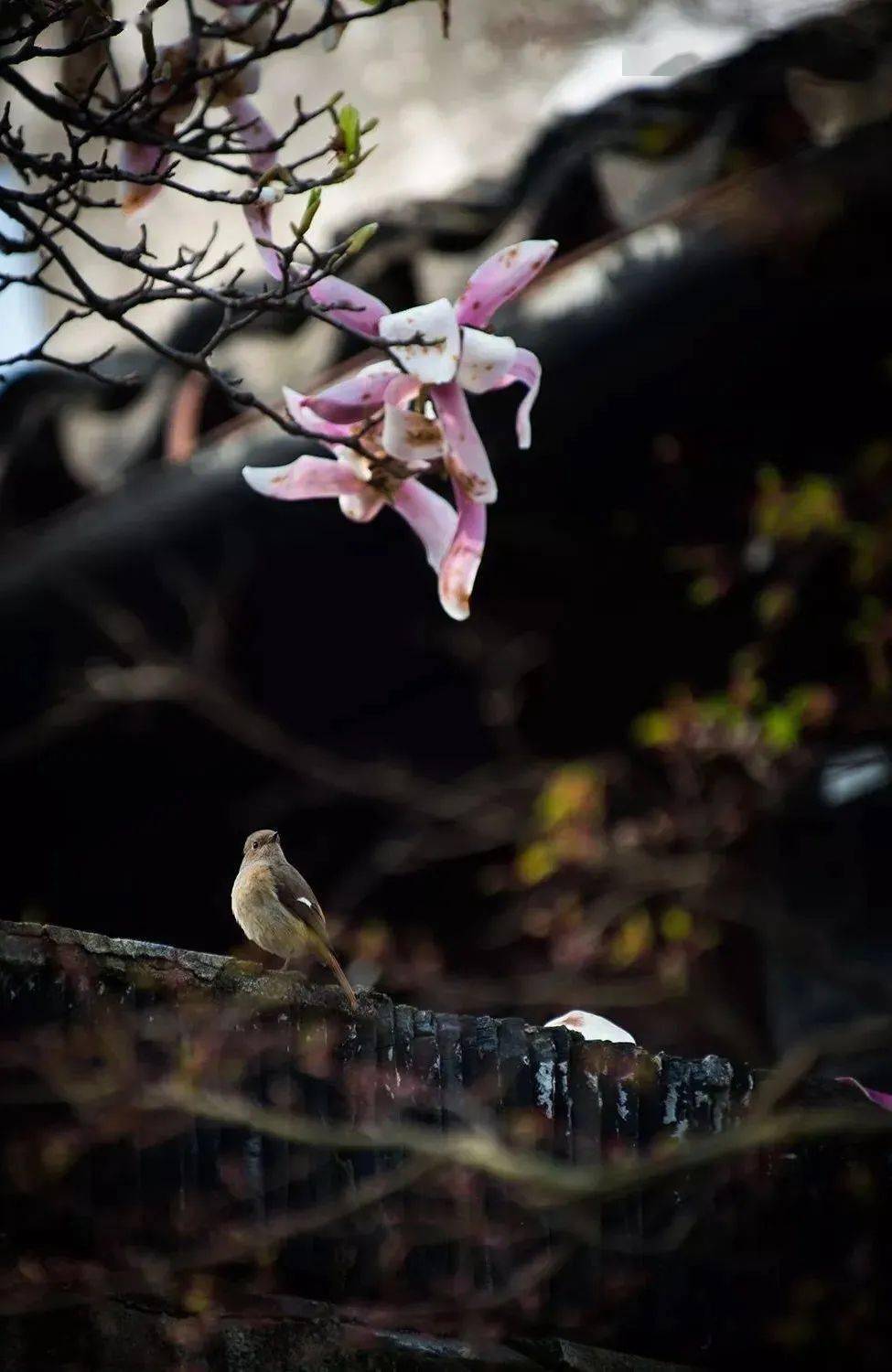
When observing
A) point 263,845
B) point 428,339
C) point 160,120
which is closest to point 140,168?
point 160,120

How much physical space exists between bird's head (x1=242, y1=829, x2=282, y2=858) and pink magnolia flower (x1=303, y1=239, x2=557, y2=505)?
1.27 metres

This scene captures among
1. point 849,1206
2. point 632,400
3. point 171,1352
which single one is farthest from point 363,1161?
point 632,400

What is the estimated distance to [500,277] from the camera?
197 cm

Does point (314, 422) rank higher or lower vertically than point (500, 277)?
lower

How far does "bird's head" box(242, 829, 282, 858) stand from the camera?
3.12 m

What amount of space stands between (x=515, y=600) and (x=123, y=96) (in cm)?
279

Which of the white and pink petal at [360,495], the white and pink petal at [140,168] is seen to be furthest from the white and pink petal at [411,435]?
the white and pink petal at [140,168]

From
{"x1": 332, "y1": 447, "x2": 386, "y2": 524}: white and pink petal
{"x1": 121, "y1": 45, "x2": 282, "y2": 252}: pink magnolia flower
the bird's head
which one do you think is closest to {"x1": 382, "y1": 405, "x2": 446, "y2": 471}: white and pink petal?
{"x1": 332, "y1": 447, "x2": 386, "y2": 524}: white and pink petal

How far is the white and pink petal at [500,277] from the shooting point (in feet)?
6.47

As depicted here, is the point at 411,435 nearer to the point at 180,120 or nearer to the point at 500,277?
the point at 500,277

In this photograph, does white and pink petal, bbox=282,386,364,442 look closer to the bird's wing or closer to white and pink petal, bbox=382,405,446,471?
white and pink petal, bbox=382,405,446,471

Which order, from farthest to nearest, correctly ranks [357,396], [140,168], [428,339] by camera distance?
[140,168] < [357,396] < [428,339]

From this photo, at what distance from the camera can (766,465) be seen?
4.61m

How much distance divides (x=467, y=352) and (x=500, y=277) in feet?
0.36
